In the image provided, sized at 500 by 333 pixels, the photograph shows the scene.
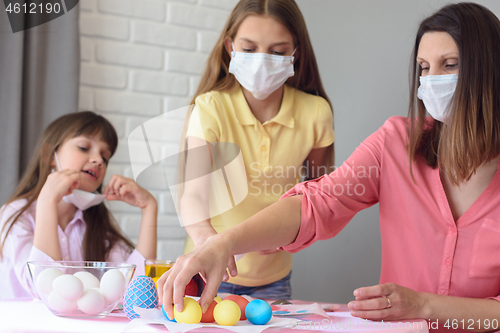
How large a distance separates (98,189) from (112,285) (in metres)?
0.94

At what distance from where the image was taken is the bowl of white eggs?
0.66 meters

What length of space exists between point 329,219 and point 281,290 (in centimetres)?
41

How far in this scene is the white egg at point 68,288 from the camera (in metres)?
0.66

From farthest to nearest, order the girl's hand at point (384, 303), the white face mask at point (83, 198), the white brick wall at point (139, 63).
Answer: the white brick wall at point (139, 63) < the white face mask at point (83, 198) < the girl's hand at point (384, 303)

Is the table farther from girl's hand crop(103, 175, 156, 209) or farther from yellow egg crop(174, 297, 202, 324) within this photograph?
girl's hand crop(103, 175, 156, 209)

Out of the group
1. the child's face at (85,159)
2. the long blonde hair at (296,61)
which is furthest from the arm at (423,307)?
the child's face at (85,159)

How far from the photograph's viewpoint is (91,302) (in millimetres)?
660

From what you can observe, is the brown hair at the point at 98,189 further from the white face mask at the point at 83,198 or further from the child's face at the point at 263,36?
the child's face at the point at 263,36

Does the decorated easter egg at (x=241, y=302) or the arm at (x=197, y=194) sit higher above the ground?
the arm at (x=197, y=194)

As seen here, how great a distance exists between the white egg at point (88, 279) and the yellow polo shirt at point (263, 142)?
53 cm

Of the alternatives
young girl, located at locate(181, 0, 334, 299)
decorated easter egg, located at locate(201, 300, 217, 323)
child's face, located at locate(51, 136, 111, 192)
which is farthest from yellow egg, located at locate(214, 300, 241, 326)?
child's face, located at locate(51, 136, 111, 192)

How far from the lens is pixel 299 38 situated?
4.32ft

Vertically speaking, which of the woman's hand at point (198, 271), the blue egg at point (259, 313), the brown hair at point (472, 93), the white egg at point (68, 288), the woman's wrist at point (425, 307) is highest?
the brown hair at point (472, 93)

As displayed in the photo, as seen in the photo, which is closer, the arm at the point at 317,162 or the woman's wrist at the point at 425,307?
the woman's wrist at the point at 425,307
